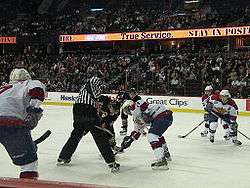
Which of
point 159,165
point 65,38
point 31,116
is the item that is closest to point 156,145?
point 159,165

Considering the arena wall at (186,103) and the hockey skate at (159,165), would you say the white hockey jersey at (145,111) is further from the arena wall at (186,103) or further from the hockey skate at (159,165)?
the arena wall at (186,103)

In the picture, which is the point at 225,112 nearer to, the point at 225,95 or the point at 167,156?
the point at 225,95

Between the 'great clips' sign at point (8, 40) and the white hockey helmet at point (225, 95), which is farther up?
the 'great clips' sign at point (8, 40)

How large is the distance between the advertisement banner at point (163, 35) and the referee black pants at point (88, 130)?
1452cm

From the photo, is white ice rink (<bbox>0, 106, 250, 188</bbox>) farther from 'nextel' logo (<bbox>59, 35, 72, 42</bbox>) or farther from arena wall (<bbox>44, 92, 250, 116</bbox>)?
'nextel' logo (<bbox>59, 35, 72, 42</bbox>)

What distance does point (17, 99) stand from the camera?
14.1 ft

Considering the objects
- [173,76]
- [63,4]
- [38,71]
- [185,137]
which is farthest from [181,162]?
[63,4]

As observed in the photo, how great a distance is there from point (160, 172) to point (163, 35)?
1609 centimetres

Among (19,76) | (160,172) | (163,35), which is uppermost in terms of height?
(163,35)

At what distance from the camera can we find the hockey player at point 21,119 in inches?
167

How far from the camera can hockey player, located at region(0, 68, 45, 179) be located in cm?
425

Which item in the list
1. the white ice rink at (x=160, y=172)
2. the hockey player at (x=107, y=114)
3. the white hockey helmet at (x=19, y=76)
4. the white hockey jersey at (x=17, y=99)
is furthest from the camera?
the hockey player at (x=107, y=114)

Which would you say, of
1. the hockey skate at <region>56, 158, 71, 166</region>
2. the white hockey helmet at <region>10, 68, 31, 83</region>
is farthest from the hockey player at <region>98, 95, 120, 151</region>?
the white hockey helmet at <region>10, 68, 31, 83</region>

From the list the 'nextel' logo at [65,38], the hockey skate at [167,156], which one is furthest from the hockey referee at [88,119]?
the 'nextel' logo at [65,38]
